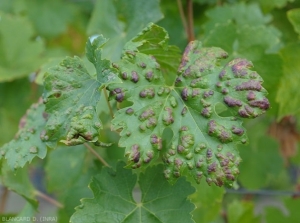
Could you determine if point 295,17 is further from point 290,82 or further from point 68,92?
point 68,92

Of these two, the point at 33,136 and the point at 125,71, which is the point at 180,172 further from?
the point at 33,136

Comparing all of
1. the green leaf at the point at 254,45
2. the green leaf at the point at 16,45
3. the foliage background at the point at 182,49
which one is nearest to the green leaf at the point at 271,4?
the foliage background at the point at 182,49

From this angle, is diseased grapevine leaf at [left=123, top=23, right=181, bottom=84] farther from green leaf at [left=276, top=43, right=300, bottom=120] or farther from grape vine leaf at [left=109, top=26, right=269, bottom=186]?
green leaf at [left=276, top=43, right=300, bottom=120]

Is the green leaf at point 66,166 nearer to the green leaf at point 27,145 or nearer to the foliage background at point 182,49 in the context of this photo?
the foliage background at point 182,49

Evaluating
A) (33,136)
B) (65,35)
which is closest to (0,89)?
(65,35)

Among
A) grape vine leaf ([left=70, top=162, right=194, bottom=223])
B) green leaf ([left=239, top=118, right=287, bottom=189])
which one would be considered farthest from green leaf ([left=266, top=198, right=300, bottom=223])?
grape vine leaf ([left=70, top=162, right=194, bottom=223])
